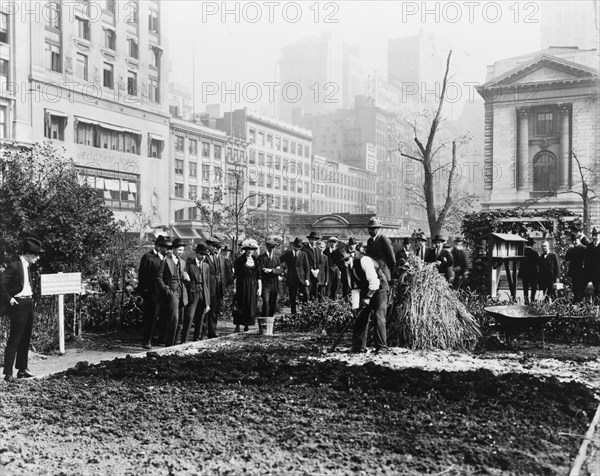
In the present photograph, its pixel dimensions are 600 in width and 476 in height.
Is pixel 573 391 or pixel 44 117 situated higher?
pixel 44 117

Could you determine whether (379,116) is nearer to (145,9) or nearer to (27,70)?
(145,9)

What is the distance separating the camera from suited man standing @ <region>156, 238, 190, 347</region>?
11.9m

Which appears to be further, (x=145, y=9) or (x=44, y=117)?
(x=145, y=9)

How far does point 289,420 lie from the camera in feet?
21.7

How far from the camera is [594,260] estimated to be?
46.7ft

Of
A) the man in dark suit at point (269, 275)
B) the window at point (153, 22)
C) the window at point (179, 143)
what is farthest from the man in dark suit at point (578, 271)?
the window at point (179, 143)

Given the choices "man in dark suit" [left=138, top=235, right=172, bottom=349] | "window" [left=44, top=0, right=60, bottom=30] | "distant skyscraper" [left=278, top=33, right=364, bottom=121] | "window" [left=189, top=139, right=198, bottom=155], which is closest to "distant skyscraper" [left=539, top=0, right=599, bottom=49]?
Result: "distant skyscraper" [left=278, top=33, right=364, bottom=121]

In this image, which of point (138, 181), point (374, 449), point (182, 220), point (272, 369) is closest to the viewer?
point (374, 449)

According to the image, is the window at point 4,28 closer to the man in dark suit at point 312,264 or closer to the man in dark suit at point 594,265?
the man in dark suit at point 312,264

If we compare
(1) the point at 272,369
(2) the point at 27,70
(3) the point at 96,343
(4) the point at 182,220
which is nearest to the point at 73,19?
Answer: (2) the point at 27,70

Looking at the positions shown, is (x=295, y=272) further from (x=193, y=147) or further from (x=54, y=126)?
(x=193, y=147)

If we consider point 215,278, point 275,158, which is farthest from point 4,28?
point 275,158

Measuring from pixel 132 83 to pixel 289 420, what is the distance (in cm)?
5439

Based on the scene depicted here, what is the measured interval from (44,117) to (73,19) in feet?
30.0
